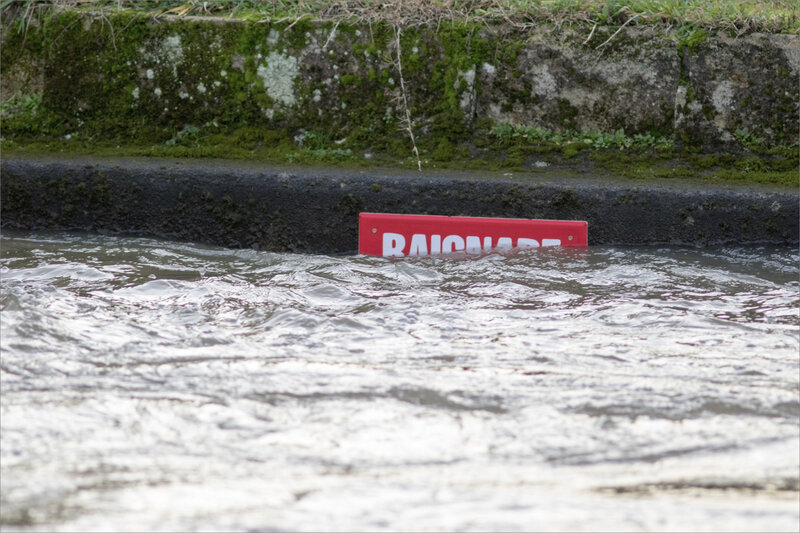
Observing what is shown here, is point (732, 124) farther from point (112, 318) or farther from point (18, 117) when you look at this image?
point (18, 117)

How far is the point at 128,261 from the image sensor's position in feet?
11.3

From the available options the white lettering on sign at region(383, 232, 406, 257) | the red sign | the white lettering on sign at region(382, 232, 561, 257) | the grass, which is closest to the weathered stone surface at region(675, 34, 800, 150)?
the grass

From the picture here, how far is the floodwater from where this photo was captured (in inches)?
61.3

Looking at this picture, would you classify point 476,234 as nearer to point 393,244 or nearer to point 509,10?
point 393,244

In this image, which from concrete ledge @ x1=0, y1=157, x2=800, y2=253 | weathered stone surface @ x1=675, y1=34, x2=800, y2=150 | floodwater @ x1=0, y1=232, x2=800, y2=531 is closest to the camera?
floodwater @ x1=0, y1=232, x2=800, y2=531

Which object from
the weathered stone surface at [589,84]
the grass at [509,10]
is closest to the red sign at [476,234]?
the weathered stone surface at [589,84]

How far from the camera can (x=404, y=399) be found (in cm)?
201

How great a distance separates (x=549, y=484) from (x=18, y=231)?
3.20 metres

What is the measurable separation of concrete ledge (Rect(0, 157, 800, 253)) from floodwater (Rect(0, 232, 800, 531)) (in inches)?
14.1

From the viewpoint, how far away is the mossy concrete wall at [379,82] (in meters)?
3.81

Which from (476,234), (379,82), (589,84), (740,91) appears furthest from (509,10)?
(476,234)

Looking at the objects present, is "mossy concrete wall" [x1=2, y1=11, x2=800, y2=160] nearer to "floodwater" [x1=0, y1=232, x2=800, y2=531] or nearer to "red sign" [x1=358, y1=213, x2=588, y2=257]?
"red sign" [x1=358, y1=213, x2=588, y2=257]

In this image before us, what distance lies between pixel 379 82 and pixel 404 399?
8.00ft

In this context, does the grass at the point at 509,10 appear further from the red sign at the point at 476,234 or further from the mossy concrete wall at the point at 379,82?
the red sign at the point at 476,234
